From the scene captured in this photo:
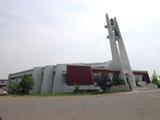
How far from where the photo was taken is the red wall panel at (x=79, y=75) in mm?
72438

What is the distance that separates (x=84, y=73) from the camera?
7356cm

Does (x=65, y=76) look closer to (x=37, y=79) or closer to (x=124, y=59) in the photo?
(x=37, y=79)

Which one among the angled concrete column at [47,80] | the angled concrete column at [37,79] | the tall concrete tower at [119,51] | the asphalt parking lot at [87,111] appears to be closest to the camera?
the asphalt parking lot at [87,111]

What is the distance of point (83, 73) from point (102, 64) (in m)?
16.0

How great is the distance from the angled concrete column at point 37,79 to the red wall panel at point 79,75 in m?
12.3

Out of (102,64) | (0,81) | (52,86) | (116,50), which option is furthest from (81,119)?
(0,81)

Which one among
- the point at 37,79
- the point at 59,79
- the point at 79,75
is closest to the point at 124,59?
the point at 79,75

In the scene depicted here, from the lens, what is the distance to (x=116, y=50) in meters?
71.2

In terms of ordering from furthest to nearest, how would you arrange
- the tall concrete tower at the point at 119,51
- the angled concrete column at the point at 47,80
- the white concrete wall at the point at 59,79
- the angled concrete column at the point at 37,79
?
the angled concrete column at the point at 37,79
the angled concrete column at the point at 47,80
the white concrete wall at the point at 59,79
the tall concrete tower at the point at 119,51

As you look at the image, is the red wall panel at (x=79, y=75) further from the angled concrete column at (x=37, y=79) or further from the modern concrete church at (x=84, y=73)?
the angled concrete column at (x=37, y=79)

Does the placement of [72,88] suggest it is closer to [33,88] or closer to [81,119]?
[33,88]

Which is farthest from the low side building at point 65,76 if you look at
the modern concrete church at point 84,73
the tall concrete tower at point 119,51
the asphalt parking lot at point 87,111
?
the asphalt parking lot at point 87,111

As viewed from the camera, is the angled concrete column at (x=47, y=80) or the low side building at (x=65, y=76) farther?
the angled concrete column at (x=47, y=80)

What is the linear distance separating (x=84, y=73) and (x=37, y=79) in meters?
14.9
